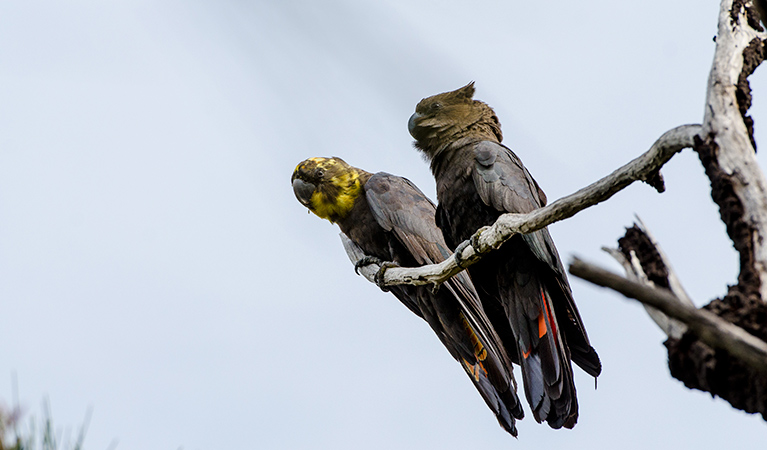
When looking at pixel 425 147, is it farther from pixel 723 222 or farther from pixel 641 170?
pixel 723 222

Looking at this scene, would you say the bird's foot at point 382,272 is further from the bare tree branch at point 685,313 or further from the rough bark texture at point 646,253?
the bare tree branch at point 685,313

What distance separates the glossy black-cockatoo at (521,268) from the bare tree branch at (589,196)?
0.67 m

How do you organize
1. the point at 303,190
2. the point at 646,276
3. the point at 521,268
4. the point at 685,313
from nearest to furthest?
the point at 685,313
the point at 646,276
the point at 521,268
the point at 303,190

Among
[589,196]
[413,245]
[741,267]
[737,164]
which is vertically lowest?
[741,267]

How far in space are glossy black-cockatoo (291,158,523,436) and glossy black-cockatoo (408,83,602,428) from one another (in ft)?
1.13

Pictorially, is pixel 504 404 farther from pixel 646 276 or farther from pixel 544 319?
pixel 646 276

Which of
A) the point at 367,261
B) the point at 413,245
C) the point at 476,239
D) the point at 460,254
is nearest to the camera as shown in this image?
the point at 476,239

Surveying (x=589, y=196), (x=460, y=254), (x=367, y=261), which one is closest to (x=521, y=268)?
(x=460, y=254)

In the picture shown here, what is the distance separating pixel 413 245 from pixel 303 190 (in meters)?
1.12

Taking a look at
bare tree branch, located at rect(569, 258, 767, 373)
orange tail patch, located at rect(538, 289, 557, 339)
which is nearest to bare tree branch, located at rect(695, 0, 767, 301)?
bare tree branch, located at rect(569, 258, 767, 373)

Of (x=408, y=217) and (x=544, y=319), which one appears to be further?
(x=408, y=217)

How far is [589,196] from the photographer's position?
2.49 m

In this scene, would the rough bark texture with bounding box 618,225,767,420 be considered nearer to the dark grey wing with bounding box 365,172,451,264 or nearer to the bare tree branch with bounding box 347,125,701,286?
the bare tree branch with bounding box 347,125,701,286

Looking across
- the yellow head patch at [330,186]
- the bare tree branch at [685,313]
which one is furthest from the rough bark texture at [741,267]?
the yellow head patch at [330,186]
